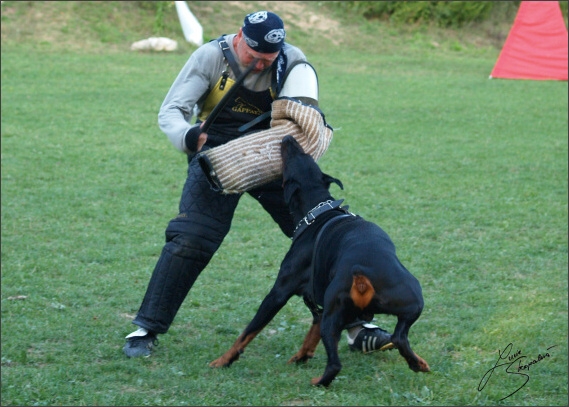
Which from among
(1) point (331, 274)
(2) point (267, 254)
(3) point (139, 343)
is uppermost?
(1) point (331, 274)

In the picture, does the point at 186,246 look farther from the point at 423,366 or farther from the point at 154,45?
the point at 154,45

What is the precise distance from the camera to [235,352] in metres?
4.12

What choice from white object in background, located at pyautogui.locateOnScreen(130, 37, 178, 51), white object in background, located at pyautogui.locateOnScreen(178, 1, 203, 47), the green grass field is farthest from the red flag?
white object in background, located at pyautogui.locateOnScreen(130, 37, 178, 51)

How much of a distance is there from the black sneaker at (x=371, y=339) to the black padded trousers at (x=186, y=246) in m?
0.95

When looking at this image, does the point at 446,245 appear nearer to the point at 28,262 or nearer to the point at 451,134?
the point at 28,262

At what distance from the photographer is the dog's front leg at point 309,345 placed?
13.7 feet

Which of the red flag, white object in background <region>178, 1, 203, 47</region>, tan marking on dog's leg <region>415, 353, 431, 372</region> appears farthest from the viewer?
white object in background <region>178, 1, 203, 47</region>

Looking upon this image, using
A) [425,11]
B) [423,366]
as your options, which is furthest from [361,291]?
[425,11]

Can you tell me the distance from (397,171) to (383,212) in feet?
6.28

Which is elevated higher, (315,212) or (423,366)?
(315,212)

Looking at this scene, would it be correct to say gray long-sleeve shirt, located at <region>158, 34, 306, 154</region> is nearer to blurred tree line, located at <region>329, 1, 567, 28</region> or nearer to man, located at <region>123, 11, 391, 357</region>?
man, located at <region>123, 11, 391, 357</region>

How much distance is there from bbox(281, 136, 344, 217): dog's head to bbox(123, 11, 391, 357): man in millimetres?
333

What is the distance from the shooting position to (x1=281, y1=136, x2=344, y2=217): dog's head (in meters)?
A: 4.17

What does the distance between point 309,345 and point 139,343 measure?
934 millimetres
